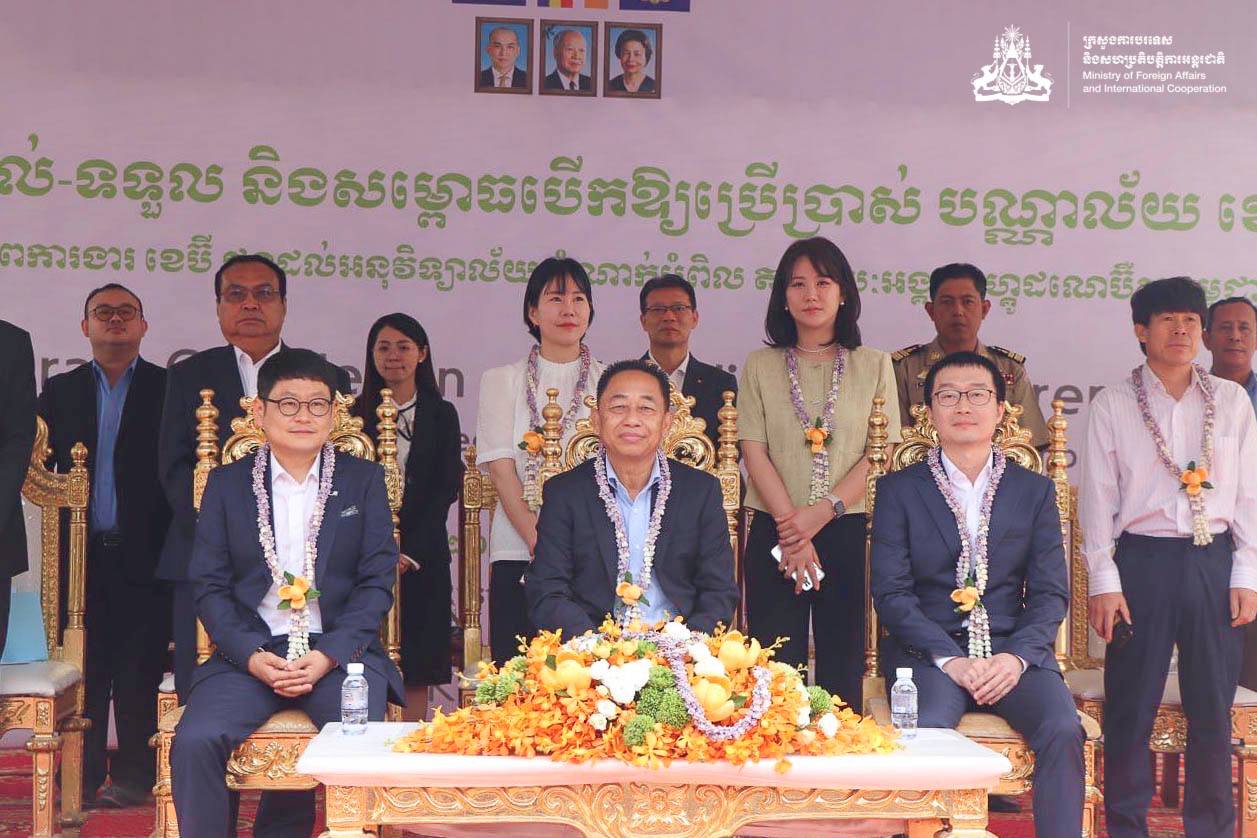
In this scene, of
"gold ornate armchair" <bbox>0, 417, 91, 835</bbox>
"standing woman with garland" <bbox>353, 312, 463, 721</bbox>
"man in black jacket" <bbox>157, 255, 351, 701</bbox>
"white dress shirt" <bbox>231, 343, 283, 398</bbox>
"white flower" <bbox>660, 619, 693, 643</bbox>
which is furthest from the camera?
"standing woman with garland" <bbox>353, 312, 463, 721</bbox>

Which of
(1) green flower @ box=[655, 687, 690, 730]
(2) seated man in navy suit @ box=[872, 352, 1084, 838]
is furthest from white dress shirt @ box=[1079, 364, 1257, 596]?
(1) green flower @ box=[655, 687, 690, 730]

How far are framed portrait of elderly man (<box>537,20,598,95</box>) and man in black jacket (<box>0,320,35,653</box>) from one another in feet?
8.33

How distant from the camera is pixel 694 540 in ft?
13.2

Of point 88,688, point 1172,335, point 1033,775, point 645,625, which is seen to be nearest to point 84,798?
point 88,688

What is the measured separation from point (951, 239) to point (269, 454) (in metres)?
3.15

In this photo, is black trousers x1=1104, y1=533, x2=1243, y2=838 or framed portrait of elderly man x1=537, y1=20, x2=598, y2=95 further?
framed portrait of elderly man x1=537, y1=20, x2=598, y2=95

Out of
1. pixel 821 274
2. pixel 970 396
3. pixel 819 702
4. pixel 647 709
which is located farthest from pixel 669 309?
pixel 647 709

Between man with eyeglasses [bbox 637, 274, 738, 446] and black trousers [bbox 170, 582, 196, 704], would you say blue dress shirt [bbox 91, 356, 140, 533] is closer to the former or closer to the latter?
black trousers [bbox 170, 582, 196, 704]

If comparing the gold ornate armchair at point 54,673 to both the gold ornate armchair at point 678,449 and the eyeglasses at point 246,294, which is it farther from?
the gold ornate armchair at point 678,449

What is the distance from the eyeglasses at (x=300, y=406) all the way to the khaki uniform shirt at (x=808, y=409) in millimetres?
1290

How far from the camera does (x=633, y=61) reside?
19.7ft

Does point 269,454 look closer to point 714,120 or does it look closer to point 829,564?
point 829,564

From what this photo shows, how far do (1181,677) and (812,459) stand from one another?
3.98ft

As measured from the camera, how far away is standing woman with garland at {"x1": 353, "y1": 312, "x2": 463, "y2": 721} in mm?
4738
